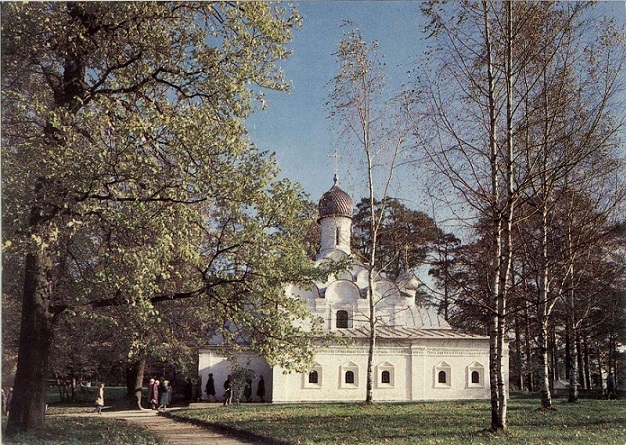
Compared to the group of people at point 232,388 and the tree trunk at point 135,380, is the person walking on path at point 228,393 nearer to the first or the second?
the group of people at point 232,388

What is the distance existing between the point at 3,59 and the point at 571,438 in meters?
10.5

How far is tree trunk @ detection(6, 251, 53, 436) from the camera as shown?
916cm

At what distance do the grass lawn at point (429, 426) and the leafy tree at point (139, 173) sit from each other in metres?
1.94

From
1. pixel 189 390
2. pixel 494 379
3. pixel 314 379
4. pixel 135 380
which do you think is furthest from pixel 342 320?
pixel 494 379

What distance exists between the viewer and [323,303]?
2567cm

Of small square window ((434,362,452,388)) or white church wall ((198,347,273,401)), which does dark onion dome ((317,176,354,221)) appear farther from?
small square window ((434,362,452,388))

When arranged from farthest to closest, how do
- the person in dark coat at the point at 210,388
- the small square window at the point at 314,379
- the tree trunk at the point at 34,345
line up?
the person in dark coat at the point at 210,388
the small square window at the point at 314,379
the tree trunk at the point at 34,345

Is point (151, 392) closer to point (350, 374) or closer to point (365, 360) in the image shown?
point (350, 374)

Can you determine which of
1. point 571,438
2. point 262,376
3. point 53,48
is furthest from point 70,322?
point 262,376

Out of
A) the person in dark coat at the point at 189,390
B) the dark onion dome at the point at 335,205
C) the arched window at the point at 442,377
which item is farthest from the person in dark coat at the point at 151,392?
the arched window at the point at 442,377

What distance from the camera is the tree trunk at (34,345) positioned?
916cm

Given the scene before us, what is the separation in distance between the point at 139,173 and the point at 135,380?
1632cm

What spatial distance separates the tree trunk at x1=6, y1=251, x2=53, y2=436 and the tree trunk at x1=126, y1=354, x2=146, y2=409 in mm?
12534

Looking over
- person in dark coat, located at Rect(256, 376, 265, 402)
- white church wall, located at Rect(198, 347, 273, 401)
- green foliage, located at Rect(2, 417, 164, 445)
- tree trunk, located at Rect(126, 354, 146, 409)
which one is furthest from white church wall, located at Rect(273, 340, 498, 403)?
green foliage, located at Rect(2, 417, 164, 445)
